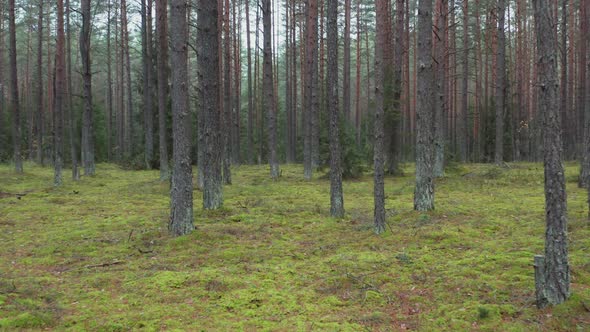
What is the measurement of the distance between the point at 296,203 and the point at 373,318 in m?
8.07

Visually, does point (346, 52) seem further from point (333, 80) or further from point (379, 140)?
point (379, 140)

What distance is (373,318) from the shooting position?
4648 mm

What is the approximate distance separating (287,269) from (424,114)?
17.5ft

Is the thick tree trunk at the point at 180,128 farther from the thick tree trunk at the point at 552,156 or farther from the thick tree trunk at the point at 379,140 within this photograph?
the thick tree trunk at the point at 552,156

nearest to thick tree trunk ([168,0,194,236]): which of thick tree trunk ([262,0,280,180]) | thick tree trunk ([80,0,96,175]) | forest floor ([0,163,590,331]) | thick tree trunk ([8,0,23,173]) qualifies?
forest floor ([0,163,590,331])

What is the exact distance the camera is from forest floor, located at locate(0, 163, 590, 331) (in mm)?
4570

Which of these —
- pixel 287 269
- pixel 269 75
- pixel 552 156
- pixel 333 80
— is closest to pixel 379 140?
pixel 333 80

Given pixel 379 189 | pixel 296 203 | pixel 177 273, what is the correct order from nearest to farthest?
1. pixel 177 273
2. pixel 379 189
3. pixel 296 203

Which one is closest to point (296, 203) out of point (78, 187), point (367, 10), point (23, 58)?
point (78, 187)

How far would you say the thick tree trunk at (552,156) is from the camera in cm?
419

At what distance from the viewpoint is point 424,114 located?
9703 millimetres

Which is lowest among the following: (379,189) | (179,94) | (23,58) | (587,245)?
(587,245)

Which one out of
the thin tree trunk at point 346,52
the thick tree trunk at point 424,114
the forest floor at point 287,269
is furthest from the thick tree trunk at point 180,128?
the thin tree trunk at point 346,52

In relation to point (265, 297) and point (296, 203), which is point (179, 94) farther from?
point (296, 203)
